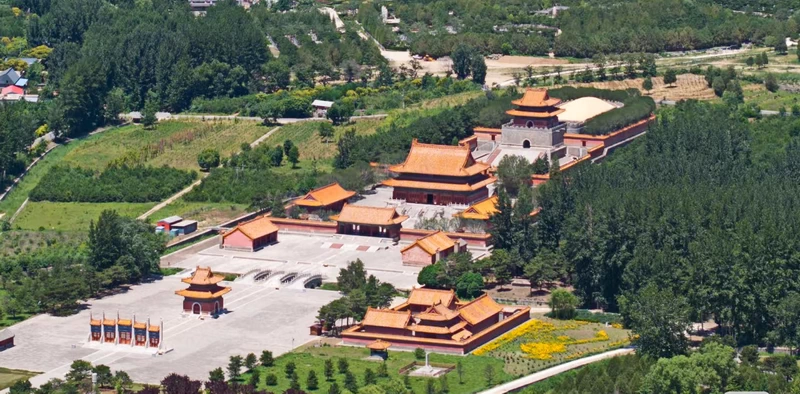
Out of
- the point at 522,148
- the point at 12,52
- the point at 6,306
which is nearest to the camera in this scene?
the point at 6,306

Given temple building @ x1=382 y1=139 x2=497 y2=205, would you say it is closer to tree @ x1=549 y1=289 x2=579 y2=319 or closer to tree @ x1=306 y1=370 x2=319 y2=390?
tree @ x1=549 y1=289 x2=579 y2=319

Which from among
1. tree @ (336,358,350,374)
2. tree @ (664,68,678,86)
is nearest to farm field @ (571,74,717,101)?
tree @ (664,68,678,86)

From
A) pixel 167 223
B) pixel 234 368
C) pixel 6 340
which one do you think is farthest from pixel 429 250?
pixel 6 340

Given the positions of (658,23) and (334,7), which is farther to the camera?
(334,7)

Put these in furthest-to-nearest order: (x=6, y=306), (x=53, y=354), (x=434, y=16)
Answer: (x=434, y=16) < (x=6, y=306) < (x=53, y=354)

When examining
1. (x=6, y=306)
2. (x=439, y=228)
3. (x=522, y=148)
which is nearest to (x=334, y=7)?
(x=522, y=148)

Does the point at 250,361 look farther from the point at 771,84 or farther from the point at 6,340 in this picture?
the point at 771,84

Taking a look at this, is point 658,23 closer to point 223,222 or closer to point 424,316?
point 223,222
